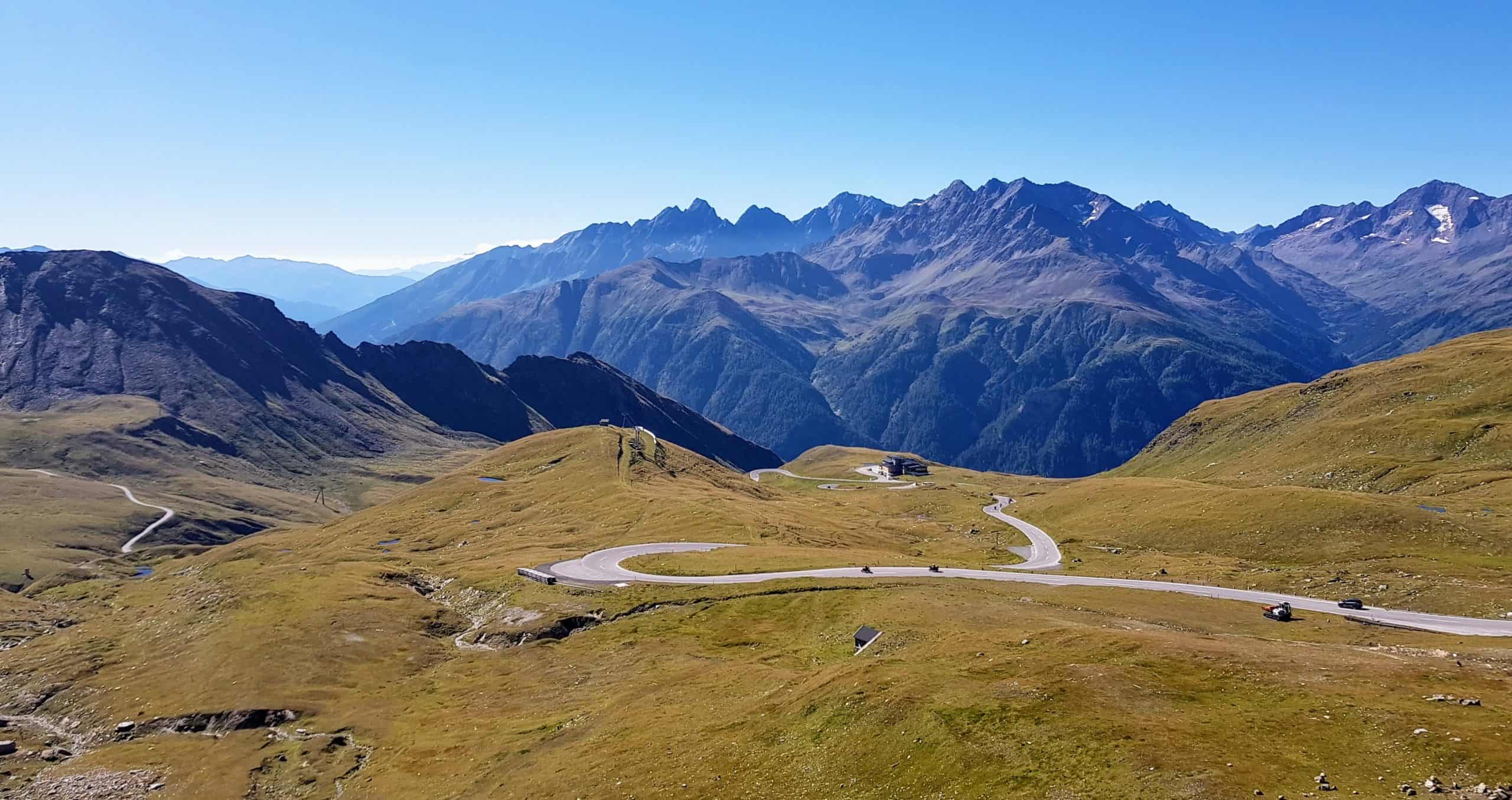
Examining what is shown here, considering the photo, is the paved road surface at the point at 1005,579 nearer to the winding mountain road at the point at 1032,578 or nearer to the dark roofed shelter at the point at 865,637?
the winding mountain road at the point at 1032,578

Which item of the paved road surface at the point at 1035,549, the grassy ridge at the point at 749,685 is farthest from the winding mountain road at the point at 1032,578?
the grassy ridge at the point at 749,685

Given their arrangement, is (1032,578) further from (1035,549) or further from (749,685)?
(749,685)

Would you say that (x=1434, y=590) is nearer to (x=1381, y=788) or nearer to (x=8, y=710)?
(x=1381, y=788)

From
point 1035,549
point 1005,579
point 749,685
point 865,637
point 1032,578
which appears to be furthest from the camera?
point 1035,549

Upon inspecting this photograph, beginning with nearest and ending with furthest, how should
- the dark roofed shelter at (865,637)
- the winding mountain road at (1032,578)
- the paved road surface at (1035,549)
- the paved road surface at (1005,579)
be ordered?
the dark roofed shelter at (865,637)
the paved road surface at (1005,579)
the winding mountain road at (1032,578)
the paved road surface at (1035,549)

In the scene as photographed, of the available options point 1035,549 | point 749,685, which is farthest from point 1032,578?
point 749,685
